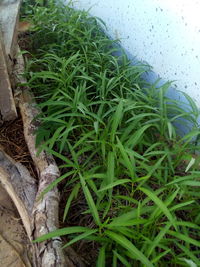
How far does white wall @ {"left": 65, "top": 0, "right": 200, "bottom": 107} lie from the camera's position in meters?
1.78

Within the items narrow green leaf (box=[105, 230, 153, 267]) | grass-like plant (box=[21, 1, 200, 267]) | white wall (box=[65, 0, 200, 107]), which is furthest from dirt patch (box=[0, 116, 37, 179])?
white wall (box=[65, 0, 200, 107])

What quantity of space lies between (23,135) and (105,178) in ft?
2.96

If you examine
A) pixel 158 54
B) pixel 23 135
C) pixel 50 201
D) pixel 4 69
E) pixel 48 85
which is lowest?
pixel 23 135

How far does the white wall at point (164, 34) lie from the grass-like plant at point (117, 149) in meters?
0.14

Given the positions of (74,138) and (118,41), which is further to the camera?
(118,41)

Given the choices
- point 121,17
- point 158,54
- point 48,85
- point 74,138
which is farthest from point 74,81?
point 121,17

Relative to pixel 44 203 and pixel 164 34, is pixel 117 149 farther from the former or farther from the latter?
pixel 164 34

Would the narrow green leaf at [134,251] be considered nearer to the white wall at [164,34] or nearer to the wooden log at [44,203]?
the wooden log at [44,203]

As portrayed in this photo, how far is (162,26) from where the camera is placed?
2.02 meters

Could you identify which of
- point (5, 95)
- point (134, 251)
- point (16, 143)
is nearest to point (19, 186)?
point (16, 143)

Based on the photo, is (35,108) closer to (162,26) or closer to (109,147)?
(109,147)

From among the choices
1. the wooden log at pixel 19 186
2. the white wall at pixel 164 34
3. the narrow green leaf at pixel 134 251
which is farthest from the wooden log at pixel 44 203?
the white wall at pixel 164 34

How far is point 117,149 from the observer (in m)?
1.53

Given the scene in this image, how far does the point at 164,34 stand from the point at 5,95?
1.13 meters
